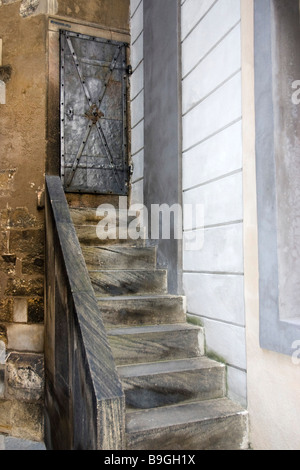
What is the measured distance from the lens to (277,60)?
1.98 m

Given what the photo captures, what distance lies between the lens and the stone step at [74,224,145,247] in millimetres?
3268

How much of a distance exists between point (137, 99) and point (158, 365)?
2.84m

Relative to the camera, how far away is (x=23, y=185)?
3.83 m

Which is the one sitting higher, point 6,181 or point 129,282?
point 6,181

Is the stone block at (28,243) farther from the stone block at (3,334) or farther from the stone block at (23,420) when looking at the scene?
the stone block at (23,420)

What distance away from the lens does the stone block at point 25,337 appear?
12.0 ft

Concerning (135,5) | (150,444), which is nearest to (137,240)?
(150,444)

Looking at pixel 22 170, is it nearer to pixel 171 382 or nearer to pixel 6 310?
pixel 6 310

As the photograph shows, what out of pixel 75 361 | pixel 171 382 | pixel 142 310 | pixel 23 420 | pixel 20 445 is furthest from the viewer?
pixel 23 420

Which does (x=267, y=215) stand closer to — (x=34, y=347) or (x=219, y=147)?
(x=219, y=147)

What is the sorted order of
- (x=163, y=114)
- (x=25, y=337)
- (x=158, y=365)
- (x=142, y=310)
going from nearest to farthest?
(x=158, y=365) < (x=142, y=310) < (x=163, y=114) < (x=25, y=337)

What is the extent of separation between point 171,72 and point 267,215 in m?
1.77

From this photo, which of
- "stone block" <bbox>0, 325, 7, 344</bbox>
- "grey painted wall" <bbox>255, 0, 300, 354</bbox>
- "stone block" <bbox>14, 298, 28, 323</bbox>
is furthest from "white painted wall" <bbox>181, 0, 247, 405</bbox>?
"stone block" <bbox>0, 325, 7, 344</bbox>

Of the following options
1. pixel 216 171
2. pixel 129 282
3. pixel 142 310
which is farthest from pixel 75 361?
pixel 216 171
